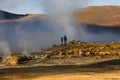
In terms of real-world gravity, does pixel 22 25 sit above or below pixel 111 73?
above

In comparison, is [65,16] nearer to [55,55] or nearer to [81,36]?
[81,36]

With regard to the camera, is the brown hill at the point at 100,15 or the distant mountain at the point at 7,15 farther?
the distant mountain at the point at 7,15

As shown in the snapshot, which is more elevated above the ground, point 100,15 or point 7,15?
point 7,15

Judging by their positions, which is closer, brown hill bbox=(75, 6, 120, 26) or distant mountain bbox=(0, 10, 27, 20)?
brown hill bbox=(75, 6, 120, 26)

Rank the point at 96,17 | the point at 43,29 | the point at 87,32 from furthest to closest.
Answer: the point at 96,17 → the point at 43,29 → the point at 87,32

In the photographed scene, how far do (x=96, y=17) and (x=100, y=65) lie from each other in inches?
3972

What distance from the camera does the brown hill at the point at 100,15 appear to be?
116 meters

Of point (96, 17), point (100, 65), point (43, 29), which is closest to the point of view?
point (100, 65)

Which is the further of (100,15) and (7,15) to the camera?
(7,15)

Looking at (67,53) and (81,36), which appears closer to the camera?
(67,53)

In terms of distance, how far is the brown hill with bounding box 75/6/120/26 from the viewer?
115800 millimetres

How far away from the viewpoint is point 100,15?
13250 cm

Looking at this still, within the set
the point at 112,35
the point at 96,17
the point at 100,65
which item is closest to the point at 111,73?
the point at 100,65

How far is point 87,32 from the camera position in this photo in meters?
106
